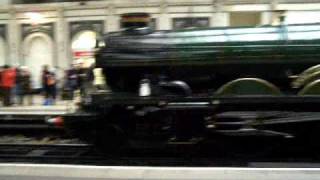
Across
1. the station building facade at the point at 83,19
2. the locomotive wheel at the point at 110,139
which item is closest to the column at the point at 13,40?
the station building facade at the point at 83,19

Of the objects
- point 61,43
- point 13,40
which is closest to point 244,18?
point 61,43

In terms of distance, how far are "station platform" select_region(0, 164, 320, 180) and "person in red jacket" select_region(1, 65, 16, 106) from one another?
469 inches

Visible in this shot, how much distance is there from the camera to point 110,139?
37.7ft

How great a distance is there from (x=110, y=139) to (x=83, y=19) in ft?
55.1

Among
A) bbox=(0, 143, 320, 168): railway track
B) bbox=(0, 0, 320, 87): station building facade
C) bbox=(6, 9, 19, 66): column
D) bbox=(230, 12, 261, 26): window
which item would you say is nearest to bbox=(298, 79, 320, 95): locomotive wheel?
bbox=(0, 143, 320, 168): railway track

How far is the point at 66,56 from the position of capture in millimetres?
27469

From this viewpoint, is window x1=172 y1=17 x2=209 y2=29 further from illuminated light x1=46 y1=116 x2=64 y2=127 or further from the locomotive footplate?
the locomotive footplate

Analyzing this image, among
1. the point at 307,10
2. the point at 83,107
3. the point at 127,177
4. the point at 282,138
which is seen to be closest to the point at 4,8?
the point at 307,10

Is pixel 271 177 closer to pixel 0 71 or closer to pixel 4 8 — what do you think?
pixel 0 71

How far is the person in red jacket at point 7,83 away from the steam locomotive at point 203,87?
869 centimetres

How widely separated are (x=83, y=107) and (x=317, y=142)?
4052mm

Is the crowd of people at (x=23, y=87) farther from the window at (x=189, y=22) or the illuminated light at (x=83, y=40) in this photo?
the window at (x=189, y=22)

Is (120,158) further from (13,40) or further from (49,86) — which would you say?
(13,40)

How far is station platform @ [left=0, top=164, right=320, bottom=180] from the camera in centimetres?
751
